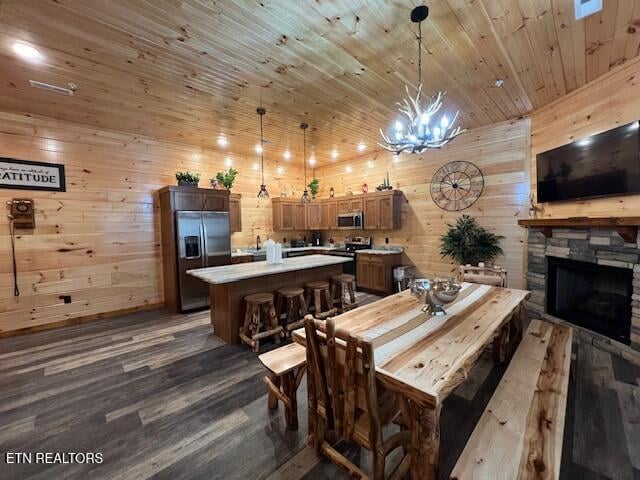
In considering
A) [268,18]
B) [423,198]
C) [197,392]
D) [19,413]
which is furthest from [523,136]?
[19,413]

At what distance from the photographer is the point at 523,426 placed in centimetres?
140

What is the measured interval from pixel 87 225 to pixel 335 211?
4582mm

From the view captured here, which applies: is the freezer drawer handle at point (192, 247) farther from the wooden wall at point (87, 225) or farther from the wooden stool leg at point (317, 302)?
the wooden stool leg at point (317, 302)

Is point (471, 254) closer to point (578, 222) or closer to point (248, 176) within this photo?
point (578, 222)

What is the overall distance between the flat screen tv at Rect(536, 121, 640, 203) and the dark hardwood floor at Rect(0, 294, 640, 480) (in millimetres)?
1775

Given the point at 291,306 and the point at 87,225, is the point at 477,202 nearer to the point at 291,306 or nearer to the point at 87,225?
the point at 291,306

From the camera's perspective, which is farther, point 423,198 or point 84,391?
point 423,198

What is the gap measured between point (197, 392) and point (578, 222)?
430 centimetres

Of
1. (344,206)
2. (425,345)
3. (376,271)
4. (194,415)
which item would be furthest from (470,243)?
(194,415)

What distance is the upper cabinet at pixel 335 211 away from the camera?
18.2 feet

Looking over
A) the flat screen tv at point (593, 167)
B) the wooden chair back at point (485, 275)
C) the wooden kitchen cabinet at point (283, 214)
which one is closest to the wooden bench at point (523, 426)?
the wooden chair back at point (485, 275)

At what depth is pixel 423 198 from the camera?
17.5ft

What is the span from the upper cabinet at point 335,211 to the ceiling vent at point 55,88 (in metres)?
3.89

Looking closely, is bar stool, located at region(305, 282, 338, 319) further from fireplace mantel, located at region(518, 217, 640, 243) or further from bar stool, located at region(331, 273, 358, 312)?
fireplace mantel, located at region(518, 217, 640, 243)
